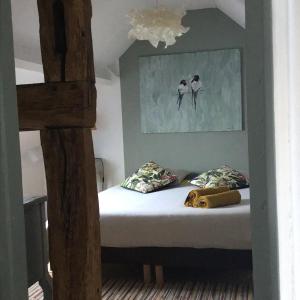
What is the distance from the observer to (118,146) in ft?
17.9

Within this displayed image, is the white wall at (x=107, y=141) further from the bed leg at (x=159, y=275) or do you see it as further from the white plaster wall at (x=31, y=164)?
the bed leg at (x=159, y=275)

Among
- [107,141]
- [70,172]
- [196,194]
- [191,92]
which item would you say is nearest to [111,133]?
[107,141]

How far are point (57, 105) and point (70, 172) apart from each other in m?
0.28

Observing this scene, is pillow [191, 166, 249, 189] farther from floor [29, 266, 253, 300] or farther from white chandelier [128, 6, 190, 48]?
white chandelier [128, 6, 190, 48]

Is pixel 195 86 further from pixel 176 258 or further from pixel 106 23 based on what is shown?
pixel 176 258

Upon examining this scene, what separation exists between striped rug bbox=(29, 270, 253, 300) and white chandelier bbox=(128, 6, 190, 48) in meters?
1.99

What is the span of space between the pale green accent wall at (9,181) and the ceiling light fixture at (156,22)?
2124mm

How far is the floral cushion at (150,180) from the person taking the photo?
432 centimetres

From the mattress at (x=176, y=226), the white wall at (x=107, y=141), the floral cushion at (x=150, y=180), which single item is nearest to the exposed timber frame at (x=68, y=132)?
the mattress at (x=176, y=226)

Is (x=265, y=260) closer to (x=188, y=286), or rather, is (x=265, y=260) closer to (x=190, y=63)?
(x=188, y=286)

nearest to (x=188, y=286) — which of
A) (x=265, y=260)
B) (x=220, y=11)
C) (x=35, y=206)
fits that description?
(x=35, y=206)

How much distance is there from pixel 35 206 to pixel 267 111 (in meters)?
1.54

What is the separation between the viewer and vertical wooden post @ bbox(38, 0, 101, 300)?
65.0 inches

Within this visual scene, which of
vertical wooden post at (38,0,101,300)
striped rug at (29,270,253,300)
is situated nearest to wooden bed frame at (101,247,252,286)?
striped rug at (29,270,253,300)
